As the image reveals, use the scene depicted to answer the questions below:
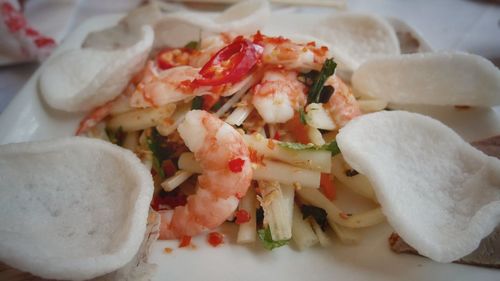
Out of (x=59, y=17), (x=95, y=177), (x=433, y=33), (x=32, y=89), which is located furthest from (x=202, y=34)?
(x=433, y=33)

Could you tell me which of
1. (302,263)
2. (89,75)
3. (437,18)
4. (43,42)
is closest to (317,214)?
(302,263)

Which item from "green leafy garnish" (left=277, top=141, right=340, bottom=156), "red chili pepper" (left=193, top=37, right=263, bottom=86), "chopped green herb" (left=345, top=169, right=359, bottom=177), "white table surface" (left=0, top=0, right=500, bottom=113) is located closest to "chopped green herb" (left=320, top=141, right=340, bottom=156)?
"green leafy garnish" (left=277, top=141, right=340, bottom=156)

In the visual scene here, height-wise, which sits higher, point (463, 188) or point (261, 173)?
point (463, 188)

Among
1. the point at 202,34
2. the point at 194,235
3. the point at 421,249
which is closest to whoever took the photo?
the point at 421,249

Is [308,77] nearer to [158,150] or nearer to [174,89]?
[174,89]

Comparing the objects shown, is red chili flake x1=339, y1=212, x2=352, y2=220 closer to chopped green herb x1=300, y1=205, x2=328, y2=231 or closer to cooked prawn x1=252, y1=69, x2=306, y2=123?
chopped green herb x1=300, y1=205, x2=328, y2=231

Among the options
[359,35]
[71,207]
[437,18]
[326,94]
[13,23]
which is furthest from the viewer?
[437,18]

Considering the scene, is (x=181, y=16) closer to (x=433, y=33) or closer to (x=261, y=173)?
(x=261, y=173)
